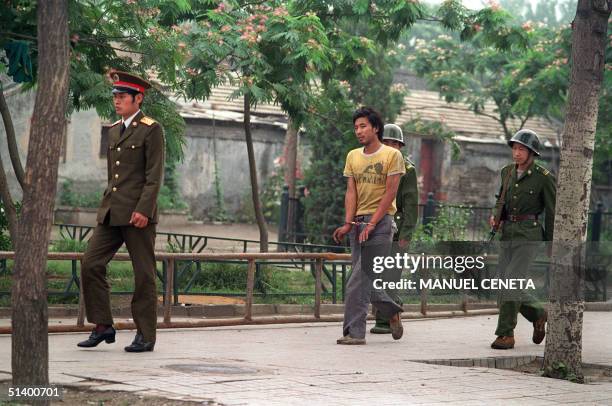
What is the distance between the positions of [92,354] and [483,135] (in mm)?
29691

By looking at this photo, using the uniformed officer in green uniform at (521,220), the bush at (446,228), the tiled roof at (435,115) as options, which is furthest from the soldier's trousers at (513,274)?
the tiled roof at (435,115)

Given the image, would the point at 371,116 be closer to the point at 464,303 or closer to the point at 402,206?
the point at 402,206

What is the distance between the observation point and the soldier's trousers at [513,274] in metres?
11.1

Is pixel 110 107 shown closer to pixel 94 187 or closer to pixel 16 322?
pixel 16 322

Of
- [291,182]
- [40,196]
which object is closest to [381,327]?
[40,196]

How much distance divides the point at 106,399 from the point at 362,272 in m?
4.09

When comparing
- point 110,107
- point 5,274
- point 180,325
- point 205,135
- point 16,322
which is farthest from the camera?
point 205,135

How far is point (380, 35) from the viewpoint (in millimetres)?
18734

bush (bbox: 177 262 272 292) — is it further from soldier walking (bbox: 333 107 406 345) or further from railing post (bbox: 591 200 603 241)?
railing post (bbox: 591 200 603 241)

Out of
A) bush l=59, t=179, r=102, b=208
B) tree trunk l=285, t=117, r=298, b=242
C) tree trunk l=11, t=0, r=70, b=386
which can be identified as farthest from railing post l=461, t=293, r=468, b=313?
bush l=59, t=179, r=102, b=208

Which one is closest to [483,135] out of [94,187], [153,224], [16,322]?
[94,187]

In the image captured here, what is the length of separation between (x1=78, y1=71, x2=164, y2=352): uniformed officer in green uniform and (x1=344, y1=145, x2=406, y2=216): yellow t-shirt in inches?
80.2

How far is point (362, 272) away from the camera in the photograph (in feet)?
35.0

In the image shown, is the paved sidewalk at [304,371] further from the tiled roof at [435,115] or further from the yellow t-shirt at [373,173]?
the tiled roof at [435,115]
